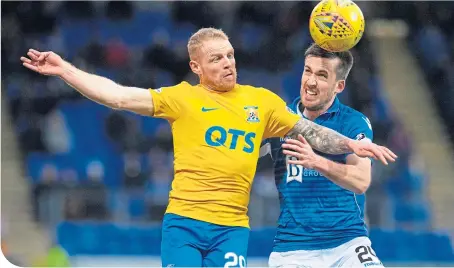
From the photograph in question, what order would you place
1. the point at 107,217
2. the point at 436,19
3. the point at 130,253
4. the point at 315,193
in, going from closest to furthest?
the point at 315,193 < the point at 130,253 < the point at 107,217 < the point at 436,19

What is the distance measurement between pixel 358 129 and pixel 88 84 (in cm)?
193

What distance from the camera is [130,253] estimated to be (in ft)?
35.4

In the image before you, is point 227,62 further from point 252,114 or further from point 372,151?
point 372,151

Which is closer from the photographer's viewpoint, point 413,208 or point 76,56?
point 413,208

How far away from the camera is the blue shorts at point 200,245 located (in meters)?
5.32

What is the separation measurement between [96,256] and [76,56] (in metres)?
5.82

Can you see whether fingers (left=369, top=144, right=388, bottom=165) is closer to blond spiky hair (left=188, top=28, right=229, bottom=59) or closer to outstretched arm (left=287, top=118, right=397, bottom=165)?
outstretched arm (left=287, top=118, right=397, bottom=165)

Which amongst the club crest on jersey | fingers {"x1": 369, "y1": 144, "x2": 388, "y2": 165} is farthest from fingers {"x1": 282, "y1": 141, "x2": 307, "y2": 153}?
fingers {"x1": 369, "y1": 144, "x2": 388, "y2": 165}

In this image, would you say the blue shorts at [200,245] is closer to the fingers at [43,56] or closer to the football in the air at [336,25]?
the fingers at [43,56]

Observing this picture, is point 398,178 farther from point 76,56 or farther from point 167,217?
point 167,217

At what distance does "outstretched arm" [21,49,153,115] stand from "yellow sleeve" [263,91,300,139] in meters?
0.86

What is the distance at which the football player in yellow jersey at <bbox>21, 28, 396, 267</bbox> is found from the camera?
5.36m

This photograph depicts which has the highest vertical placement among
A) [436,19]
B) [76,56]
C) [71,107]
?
[436,19]

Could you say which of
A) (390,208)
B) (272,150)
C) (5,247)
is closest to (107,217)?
(5,247)
